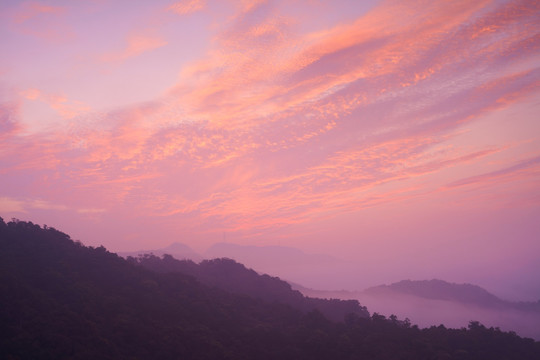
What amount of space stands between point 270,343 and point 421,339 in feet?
70.0

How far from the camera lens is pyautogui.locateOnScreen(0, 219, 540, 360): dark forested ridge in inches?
1524

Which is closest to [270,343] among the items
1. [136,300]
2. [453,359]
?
[136,300]

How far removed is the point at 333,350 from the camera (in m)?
49.2

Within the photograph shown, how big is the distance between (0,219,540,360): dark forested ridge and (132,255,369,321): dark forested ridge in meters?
18.2

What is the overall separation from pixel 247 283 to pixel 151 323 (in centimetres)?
4438

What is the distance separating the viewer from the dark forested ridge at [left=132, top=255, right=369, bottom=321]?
84375mm

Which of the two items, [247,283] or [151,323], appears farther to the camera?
[247,283]

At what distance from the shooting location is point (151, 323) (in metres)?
46.2

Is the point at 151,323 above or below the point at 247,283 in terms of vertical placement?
below

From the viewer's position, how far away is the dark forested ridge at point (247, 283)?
84.4 metres

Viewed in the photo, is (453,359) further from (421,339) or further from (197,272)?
(197,272)

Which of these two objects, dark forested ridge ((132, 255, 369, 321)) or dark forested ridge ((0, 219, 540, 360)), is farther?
dark forested ridge ((132, 255, 369, 321))

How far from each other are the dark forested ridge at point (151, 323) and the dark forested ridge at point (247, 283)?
717 inches

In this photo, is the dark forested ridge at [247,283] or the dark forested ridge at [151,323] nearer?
the dark forested ridge at [151,323]
